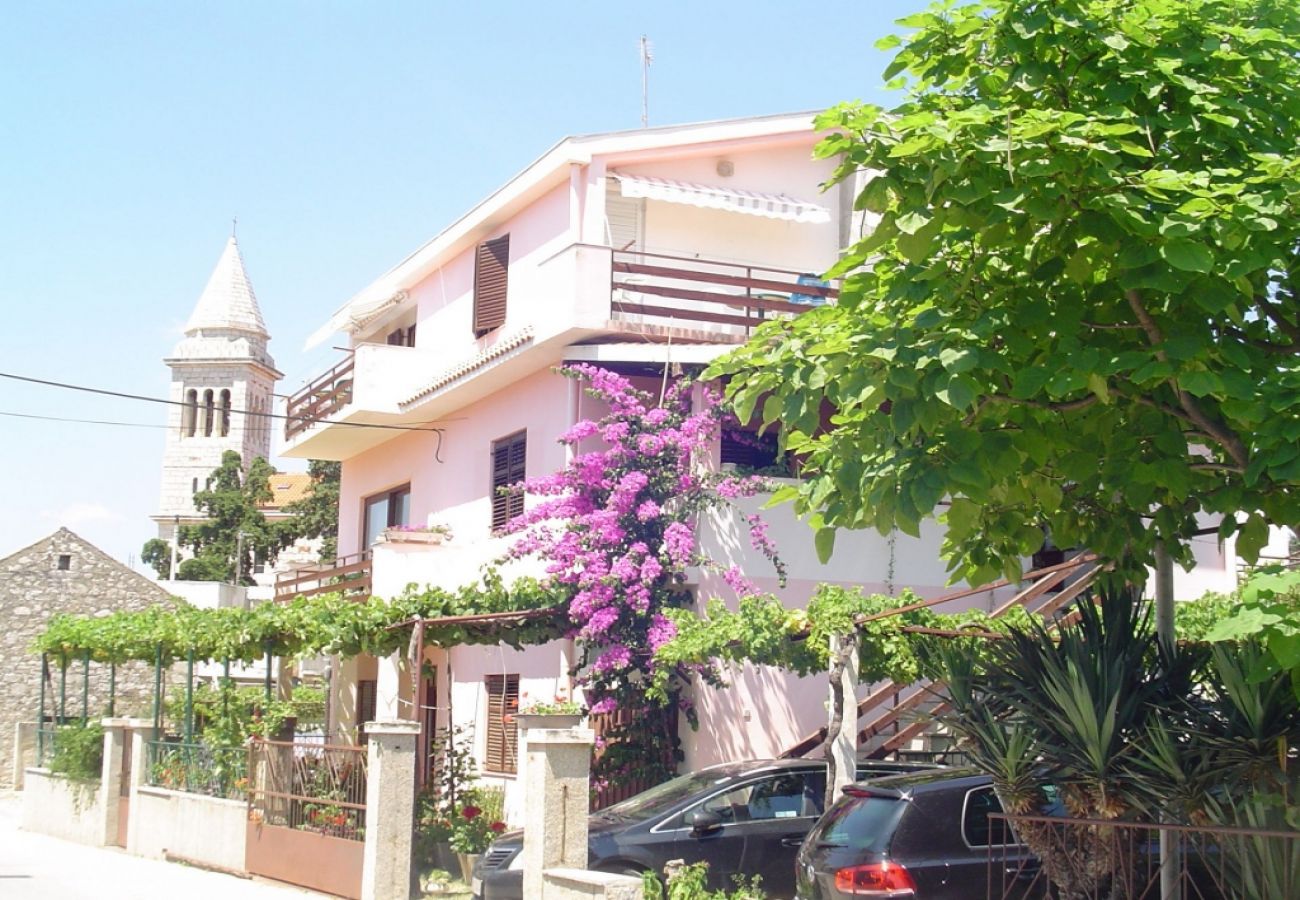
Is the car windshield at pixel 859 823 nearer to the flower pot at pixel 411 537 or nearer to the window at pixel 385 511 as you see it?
the flower pot at pixel 411 537

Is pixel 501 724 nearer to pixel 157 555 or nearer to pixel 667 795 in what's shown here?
pixel 667 795

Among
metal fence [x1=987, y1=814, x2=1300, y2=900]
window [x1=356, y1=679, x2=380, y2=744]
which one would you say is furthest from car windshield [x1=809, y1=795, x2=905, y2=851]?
window [x1=356, y1=679, x2=380, y2=744]

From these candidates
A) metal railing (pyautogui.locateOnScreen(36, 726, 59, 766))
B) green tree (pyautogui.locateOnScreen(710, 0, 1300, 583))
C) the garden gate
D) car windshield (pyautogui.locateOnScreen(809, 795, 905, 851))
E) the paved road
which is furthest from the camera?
metal railing (pyautogui.locateOnScreen(36, 726, 59, 766))

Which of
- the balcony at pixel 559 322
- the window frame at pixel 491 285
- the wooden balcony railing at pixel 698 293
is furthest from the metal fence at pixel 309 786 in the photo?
the window frame at pixel 491 285

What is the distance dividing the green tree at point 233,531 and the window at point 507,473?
47.7 metres

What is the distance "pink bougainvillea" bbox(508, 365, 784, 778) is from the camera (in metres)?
16.8

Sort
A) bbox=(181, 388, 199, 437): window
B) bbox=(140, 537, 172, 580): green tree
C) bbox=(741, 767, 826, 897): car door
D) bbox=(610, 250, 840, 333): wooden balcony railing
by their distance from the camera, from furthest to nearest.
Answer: bbox=(181, 388, 199, 437): window
bbox=(140, 537, 172, 580): green tree
bbox=(610, 250, 840, 333): wooden balcony railing
bbox=(741, 767, 826, 897): car door

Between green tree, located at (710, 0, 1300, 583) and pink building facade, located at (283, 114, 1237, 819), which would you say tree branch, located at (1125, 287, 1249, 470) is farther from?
pink building facade, located at (283, 114, 1237, 819)

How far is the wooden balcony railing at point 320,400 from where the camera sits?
26.1 meters

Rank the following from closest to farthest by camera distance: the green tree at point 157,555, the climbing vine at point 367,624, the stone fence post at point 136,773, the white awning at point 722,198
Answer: the climbing vine at point 367,624 < the white awning at point 722,198 < the stone fence post at point 136,773 < the green tree at point 157,555

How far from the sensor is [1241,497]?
7445 millimetres

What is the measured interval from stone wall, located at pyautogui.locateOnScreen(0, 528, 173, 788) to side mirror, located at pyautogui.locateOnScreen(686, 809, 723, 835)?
27.0 metres

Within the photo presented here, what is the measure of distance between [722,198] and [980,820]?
1180cm

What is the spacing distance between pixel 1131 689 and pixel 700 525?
9792 millimetres
